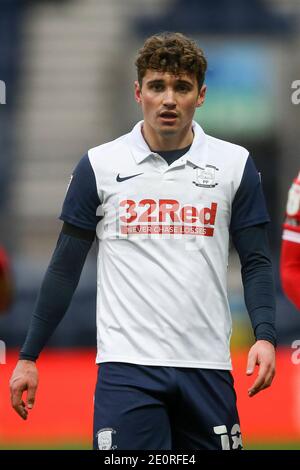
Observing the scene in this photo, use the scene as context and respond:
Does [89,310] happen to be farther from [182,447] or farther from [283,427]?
[182,447]

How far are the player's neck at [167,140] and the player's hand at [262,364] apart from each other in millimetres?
833

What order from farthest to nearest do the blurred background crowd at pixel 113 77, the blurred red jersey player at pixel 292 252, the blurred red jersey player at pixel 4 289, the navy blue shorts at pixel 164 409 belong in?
the blurred background crowd at pixel 113 77 < the blurred red jersey player at pixel 4 289 < the blurred red jersey player at pixel 292 252 < the navy blue shorts at pixel 164 409

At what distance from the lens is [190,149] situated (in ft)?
16.9

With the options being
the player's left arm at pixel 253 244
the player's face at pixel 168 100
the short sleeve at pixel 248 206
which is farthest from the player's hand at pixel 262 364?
the player's face at pixel 168 100

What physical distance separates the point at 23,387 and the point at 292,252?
1.24m

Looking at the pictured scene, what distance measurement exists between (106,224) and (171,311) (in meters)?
0.43

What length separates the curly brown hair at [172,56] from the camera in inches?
197

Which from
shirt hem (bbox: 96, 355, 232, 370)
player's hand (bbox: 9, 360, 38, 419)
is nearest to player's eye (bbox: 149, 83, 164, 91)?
shirt hem (bbox: 96, 355, 232, 370)

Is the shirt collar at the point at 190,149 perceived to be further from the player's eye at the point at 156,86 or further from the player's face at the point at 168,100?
the player's eye at the point at 156,86

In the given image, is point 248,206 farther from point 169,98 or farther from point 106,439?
point 106,439

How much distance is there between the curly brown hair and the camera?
5.00 metres

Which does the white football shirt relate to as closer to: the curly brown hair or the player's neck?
the player's neck

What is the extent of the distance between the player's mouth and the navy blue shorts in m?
0.92

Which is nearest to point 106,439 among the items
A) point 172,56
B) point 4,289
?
point 172,56
